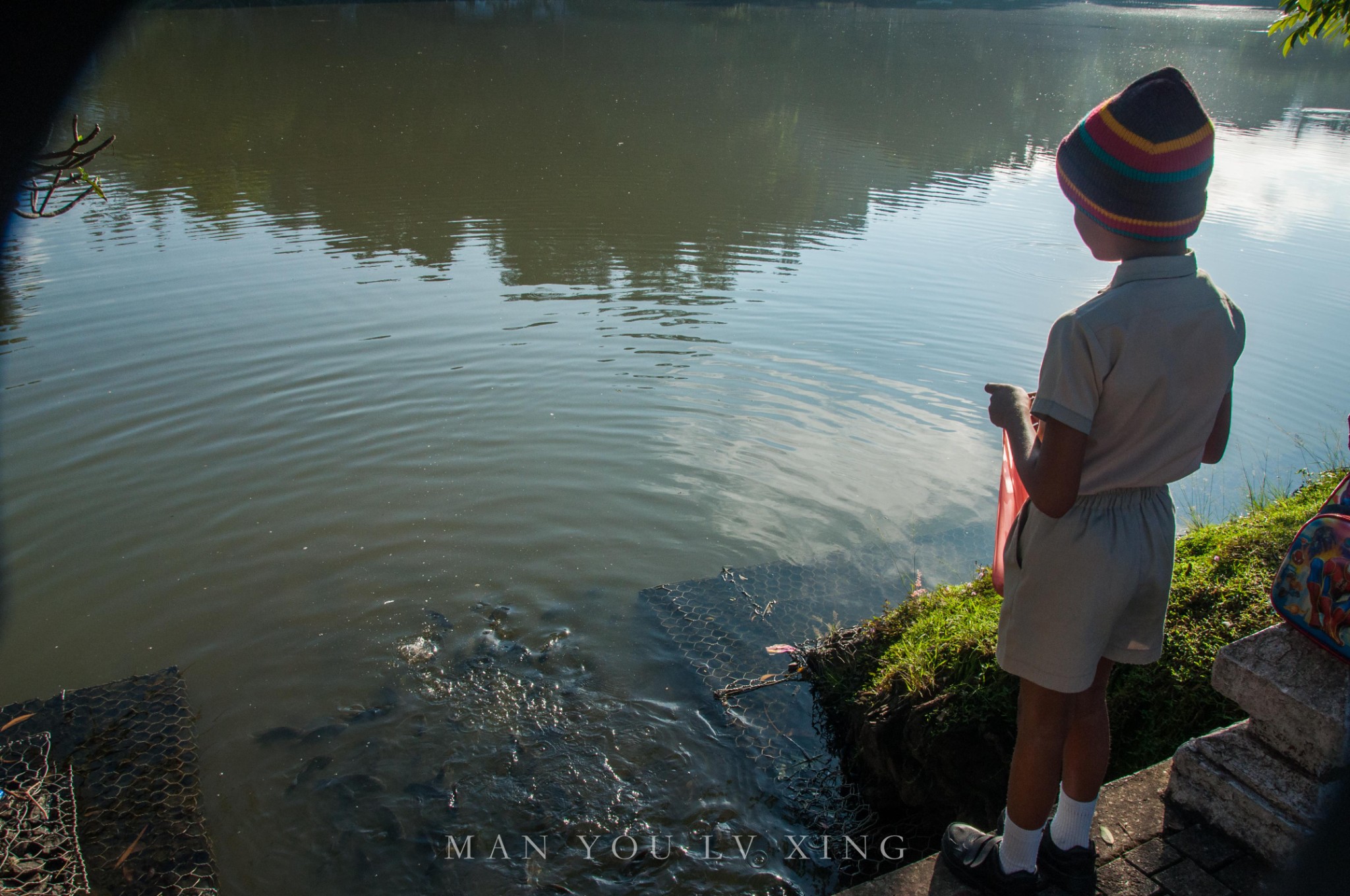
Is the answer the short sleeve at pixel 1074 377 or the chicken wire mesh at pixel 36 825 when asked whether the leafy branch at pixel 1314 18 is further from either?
the chicken wire mesh at pixel 36 825

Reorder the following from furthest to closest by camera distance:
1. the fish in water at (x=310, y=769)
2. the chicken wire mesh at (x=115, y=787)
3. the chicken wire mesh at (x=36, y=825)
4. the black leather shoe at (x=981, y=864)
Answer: the fish in water at (x=310, y=769) < the chicken wire mesh at (x=115, y=787) < the chicken wire mesh at (x=36, y=825) < the black leather shoe at (x=981, y=864)

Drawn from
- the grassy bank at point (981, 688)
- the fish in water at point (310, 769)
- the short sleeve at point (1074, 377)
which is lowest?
the fish in water at point (310, 769)

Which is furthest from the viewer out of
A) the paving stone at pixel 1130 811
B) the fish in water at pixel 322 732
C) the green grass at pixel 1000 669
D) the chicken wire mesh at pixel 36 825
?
the fish in water at pixel 322 732

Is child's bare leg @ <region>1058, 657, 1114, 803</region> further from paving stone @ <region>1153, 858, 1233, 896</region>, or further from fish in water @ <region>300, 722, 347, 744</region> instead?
fish in water @ <region>300, 722, 347, 744</region>

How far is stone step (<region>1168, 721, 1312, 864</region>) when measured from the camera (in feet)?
7.78

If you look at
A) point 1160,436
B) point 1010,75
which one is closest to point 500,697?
point 1160,436

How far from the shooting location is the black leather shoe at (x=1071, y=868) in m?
2.39

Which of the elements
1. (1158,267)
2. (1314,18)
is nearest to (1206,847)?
(1158,267)

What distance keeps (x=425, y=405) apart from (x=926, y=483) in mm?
3755

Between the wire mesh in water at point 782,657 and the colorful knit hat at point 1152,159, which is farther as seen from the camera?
the wire mesh in water at point 782,657

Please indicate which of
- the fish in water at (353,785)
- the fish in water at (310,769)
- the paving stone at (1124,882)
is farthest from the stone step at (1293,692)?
the fish in water at (310,769)

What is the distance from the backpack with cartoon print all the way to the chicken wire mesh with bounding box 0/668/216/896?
11.1 ft

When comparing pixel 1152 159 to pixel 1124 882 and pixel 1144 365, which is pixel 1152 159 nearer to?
pixel 1144 365

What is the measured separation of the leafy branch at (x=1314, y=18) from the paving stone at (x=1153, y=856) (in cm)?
349
